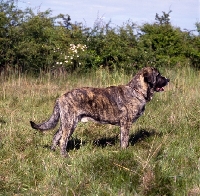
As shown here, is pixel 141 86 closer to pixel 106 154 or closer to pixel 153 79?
pixel 153 79

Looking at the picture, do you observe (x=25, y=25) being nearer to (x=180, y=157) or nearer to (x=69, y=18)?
(x=69, y=18)

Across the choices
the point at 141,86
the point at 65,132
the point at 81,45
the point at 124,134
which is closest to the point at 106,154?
the point at 65,132

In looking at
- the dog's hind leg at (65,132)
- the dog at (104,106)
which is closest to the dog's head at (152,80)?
the dog at (104,106)

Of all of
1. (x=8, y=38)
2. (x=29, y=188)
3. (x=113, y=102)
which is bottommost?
(x=29, y=188)

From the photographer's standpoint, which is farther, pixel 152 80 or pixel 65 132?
pixel 152 80

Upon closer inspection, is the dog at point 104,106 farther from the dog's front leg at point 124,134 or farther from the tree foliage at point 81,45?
the tree foliage at point 81,45

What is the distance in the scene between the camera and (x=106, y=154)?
21.1 ft

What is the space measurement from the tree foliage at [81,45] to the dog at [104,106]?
771cm

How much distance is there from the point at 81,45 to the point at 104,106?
9.52m

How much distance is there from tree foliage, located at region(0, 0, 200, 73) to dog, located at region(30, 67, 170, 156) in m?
7.71

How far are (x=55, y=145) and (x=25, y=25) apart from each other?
373 inches

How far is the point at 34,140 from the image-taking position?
24.9 feet

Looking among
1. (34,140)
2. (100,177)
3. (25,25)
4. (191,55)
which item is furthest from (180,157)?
(191,55)

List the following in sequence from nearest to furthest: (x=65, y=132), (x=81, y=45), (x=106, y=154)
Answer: (x=106, y=154) < (x=65, y=132) < (x=81, y=45)
